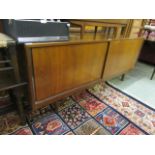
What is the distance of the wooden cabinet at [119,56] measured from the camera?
145cm

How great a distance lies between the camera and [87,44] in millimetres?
1138

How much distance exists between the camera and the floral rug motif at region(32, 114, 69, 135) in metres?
1.16

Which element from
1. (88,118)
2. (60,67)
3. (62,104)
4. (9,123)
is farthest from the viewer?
(62,104)

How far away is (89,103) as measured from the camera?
5.10 ft

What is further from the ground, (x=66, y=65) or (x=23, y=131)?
(x=66, y=65)

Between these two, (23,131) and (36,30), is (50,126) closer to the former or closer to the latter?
(23,131)

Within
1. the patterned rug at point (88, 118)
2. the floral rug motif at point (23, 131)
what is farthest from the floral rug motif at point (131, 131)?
the floral rug motif at point (23, 131)

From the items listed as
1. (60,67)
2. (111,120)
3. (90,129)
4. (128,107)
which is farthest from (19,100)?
(128,107)

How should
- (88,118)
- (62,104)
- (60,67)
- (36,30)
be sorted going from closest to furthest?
(36,30) < (60,67) < (88,118) < (62,104)

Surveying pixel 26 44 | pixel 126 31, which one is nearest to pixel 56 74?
pixel 26 44

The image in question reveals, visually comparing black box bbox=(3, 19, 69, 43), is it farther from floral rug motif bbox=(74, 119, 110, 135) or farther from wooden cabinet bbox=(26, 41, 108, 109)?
floral rug motif bbox=(74, 119, 110, 135)

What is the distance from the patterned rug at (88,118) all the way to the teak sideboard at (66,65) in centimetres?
24

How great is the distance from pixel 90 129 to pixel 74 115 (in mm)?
224
